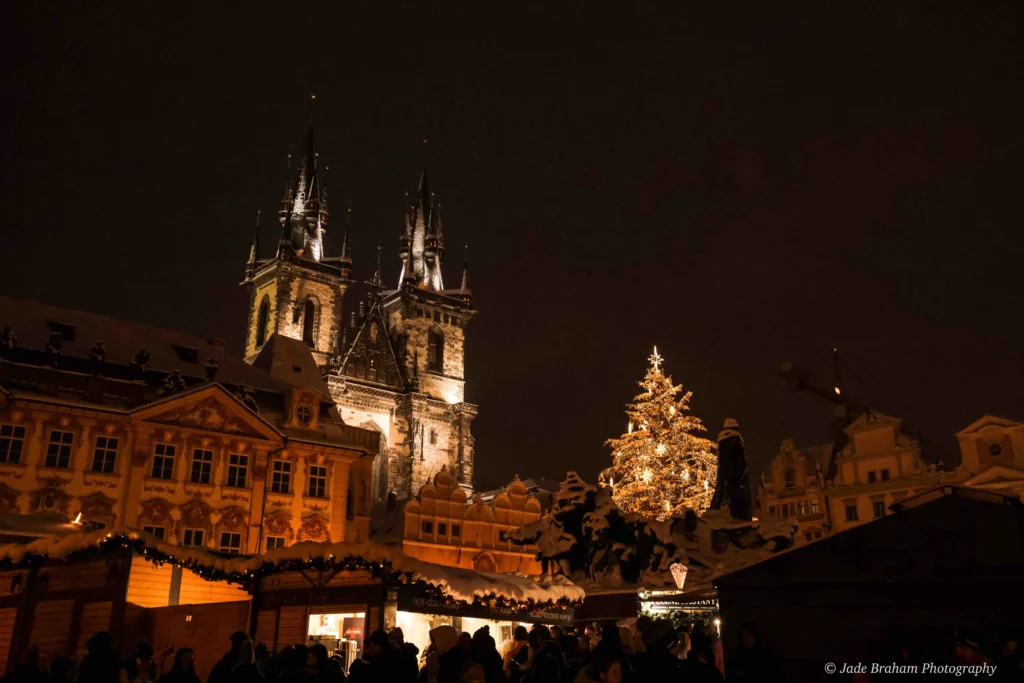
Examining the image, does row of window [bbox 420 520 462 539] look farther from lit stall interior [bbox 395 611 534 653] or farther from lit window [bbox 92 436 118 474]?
lit stall interior [bbox 395 611 534 653]

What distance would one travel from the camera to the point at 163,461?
28.6 meters

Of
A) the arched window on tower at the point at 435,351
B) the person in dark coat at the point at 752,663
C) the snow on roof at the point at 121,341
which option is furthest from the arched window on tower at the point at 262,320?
the person in dark coat at the point at 752,663

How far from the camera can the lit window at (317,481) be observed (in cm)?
3184

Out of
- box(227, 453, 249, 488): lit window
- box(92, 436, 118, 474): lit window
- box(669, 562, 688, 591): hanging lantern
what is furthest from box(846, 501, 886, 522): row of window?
box(92, 436, 118, 474): lit window

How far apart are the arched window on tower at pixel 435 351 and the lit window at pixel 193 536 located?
36887 mm

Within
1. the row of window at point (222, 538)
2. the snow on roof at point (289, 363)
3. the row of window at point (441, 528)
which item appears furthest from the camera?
the row of window at point (441, 528)

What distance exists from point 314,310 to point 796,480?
115 ft

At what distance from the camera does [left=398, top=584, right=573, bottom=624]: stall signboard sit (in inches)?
635

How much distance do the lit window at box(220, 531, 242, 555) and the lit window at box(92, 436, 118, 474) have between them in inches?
164

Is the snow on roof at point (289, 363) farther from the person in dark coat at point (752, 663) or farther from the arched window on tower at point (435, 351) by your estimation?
the person in dark coat at point (752, 663)

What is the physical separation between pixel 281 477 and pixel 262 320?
33.7 meters

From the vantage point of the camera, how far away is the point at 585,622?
2134cm

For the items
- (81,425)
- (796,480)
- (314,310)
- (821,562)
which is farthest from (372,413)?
(821,562)

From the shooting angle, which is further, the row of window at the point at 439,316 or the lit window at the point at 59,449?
the row of window at the point at 439,316
